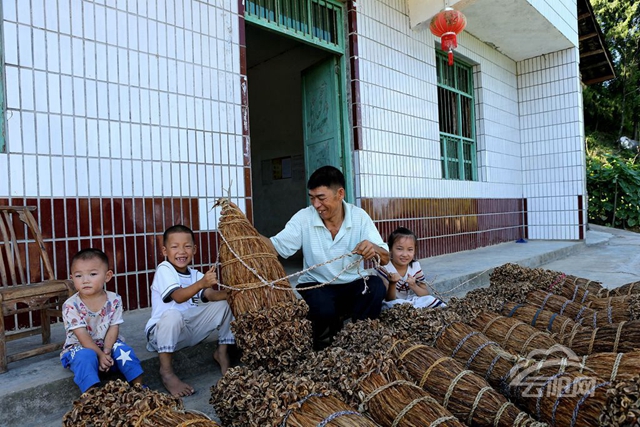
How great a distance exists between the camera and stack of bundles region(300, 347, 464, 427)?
165 cm

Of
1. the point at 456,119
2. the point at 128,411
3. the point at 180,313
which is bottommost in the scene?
the point at 128,411

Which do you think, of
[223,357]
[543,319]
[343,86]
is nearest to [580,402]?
[543,319]

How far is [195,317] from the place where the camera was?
257 cm

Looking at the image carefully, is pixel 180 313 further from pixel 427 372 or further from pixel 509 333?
pixel 509 333

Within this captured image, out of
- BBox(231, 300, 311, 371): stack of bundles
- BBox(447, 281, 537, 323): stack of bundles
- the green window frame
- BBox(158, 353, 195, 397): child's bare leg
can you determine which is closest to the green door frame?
the green window frame

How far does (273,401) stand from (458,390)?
81 centimetres

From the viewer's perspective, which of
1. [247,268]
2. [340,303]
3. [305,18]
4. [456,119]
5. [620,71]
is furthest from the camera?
[620,71]

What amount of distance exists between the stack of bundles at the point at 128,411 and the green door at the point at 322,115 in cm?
380

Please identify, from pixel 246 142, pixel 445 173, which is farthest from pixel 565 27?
pixel 246 142

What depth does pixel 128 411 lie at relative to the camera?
60.7 inches

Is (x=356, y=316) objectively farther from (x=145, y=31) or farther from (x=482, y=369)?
(x=145, y=31)

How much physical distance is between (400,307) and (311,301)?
1.83 feet

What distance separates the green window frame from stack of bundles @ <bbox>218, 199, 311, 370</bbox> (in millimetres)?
2554

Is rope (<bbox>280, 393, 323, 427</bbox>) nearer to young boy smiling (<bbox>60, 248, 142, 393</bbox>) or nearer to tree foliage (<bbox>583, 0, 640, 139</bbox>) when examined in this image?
young boy smiling (<bbox>60, 248, 142, 393</bbox>)
